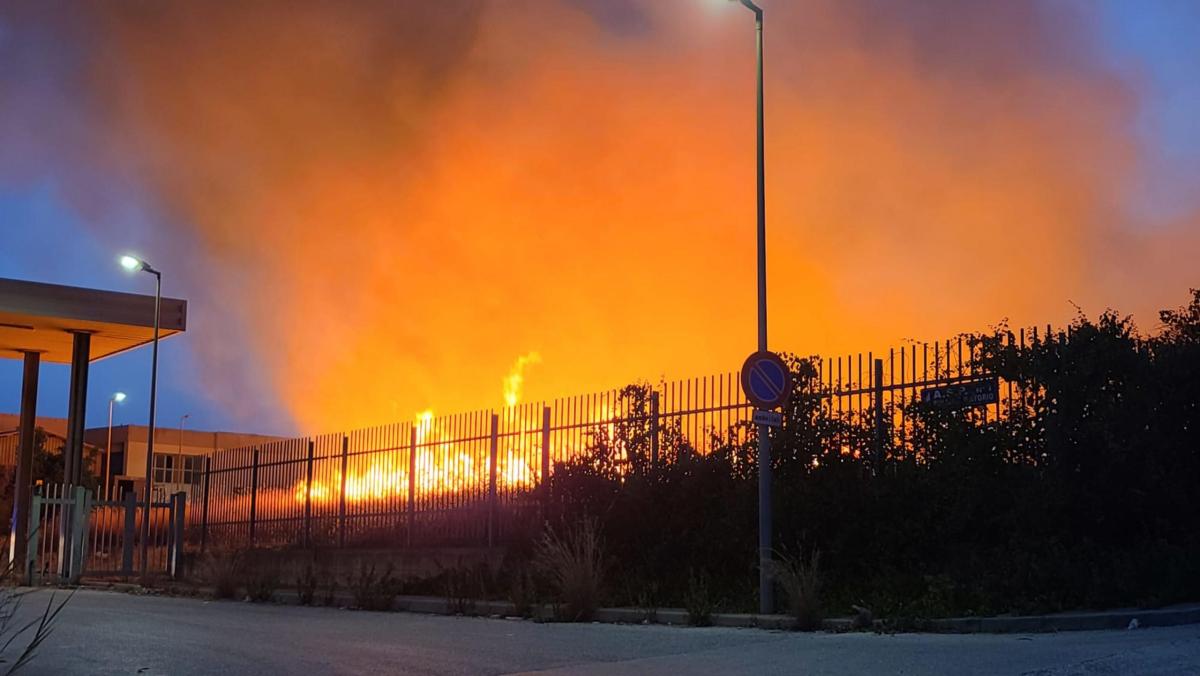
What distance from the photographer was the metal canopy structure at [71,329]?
2966 centimetres

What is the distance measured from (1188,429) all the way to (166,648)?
13033mm

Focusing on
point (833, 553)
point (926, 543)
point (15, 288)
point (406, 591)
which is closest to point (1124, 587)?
point (926, 543)

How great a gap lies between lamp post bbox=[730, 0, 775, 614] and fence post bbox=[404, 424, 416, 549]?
9.95m

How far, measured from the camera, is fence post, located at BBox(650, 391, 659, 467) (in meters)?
18.7

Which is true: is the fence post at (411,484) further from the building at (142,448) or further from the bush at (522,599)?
the building at (142,448)

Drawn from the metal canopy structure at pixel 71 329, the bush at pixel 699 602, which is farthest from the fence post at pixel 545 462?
the metal canopy structure at pixel 71 329

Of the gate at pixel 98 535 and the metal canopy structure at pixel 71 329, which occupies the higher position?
the metal canopy structure at pixel 71 329

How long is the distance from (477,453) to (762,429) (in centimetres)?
923

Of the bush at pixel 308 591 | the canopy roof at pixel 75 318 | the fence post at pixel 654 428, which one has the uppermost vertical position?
the canopy roof at pixel 75 318

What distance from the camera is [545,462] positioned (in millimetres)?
Answer: 20641

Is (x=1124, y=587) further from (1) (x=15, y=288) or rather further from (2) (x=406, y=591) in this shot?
(1) (x=15, y=288)

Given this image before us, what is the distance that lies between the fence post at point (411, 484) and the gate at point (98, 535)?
8713 millimetres

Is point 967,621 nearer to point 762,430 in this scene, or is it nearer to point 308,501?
point 762,430

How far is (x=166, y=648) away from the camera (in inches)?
435
